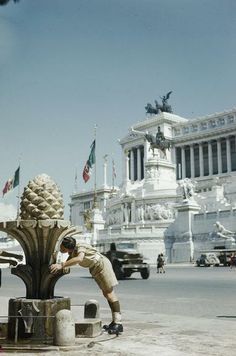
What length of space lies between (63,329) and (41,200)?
1.85 m

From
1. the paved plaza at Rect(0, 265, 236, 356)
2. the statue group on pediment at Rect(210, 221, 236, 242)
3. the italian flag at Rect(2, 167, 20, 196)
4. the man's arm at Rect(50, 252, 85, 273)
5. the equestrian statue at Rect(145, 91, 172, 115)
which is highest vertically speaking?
the equestrian statue at Rect(145, 91, 172, 115)

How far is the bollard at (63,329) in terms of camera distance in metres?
6.00

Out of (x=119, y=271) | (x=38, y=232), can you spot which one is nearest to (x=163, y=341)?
(x=38, y=232)

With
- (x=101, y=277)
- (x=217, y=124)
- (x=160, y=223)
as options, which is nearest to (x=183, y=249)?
(x=160, y=223)

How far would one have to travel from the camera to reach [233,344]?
20.6 ft

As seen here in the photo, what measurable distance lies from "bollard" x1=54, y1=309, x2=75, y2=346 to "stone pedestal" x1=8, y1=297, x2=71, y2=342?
0.45 meters

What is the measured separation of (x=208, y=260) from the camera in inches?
1441

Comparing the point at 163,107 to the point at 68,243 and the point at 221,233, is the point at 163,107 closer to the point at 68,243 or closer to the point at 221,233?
the point at 221,233

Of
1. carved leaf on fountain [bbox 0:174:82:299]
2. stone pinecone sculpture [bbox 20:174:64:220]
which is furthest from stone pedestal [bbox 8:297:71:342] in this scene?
stone pinecone sculpture [bbox 20:174:64:220]

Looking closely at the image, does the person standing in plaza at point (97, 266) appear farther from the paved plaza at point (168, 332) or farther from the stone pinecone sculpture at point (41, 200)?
the stone pinecone sculpture at point (41, 200)

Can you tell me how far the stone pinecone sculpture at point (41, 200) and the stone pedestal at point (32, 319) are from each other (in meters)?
1.16

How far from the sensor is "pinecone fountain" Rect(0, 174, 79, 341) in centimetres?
657

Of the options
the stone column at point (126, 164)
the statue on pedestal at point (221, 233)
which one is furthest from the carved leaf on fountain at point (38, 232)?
the stone column at point (126, 164)

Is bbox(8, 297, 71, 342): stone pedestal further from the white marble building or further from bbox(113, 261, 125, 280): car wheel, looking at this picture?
the white marble building
